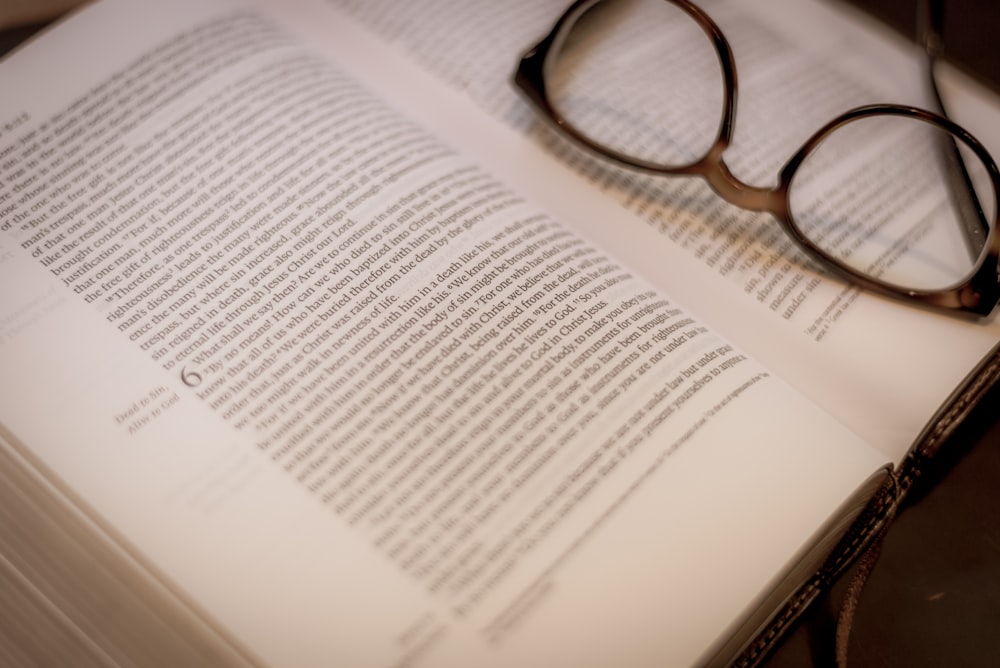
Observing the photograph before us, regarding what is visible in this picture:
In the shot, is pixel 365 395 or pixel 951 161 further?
pixel 951 161

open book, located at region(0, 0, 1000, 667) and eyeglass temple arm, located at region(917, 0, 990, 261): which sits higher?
eyeglass temple arm, located at region(917, 0, 990, 261)

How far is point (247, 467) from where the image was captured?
378 millimetres

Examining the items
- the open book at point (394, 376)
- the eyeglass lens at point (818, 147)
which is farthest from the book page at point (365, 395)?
the eyeglass lens at point (818, 147)

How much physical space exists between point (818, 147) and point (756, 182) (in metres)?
0.04

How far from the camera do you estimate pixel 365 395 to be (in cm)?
39

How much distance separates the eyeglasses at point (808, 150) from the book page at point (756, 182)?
0.01 m

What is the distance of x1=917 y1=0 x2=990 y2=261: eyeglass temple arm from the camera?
0.47 meters

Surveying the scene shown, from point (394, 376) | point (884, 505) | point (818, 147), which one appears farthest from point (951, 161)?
point (394, 376)

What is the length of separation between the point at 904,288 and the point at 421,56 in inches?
12.6

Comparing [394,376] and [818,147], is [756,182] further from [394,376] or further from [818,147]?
[394,376]

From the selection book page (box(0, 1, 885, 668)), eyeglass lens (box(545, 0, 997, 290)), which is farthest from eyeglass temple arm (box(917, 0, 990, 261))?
book page (box(0, 1, 885, 668))

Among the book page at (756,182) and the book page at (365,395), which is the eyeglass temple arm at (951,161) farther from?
the book page at (365,395)

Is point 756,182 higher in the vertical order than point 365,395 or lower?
higher

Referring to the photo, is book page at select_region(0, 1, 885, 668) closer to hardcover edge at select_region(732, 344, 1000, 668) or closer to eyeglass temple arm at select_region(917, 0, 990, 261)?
hardcover edge at select_region(732, 344, 1000, 668)
